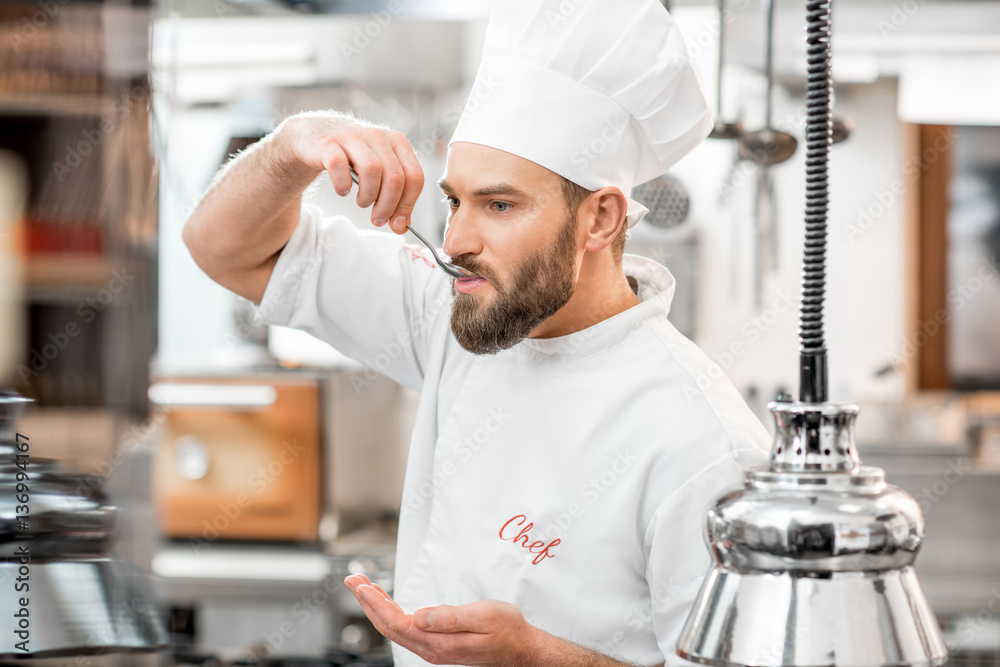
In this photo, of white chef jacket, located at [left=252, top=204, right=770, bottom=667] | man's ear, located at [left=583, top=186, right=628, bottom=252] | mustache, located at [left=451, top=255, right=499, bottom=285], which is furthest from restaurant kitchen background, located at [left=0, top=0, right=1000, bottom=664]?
mustache, located at [left=451, top=255, right=499, bottom=285]

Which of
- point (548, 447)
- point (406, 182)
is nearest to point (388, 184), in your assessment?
point (406, 182)

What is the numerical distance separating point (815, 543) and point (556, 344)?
872 mm

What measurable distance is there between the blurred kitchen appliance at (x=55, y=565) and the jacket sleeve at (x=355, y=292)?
0.37m

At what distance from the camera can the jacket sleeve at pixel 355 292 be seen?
56.2 inches

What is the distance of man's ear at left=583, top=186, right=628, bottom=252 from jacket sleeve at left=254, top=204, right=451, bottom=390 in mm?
247

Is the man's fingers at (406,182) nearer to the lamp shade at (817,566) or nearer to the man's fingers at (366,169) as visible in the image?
the man's fingers at (366,169)

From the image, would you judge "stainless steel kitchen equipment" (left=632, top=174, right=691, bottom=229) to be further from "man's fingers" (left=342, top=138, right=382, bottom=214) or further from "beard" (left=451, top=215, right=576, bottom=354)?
"man's fingers" (left=342, top=138, right=382, bottom=214)

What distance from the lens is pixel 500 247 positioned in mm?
1221

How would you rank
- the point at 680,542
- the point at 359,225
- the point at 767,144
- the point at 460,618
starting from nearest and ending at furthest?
the point at 460,618
the point at 680,542
the point at 767,144
the point at 359,225

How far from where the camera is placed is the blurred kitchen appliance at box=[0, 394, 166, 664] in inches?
42.5

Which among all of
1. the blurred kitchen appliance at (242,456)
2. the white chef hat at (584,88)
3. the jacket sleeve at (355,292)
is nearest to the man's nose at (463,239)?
the white chef hat at (584,88)

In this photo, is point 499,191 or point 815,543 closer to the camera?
point 815,543

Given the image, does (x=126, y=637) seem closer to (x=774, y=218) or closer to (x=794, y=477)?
(x=794, y=477)

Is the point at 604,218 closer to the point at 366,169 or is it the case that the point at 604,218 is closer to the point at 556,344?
the point at 556,344
